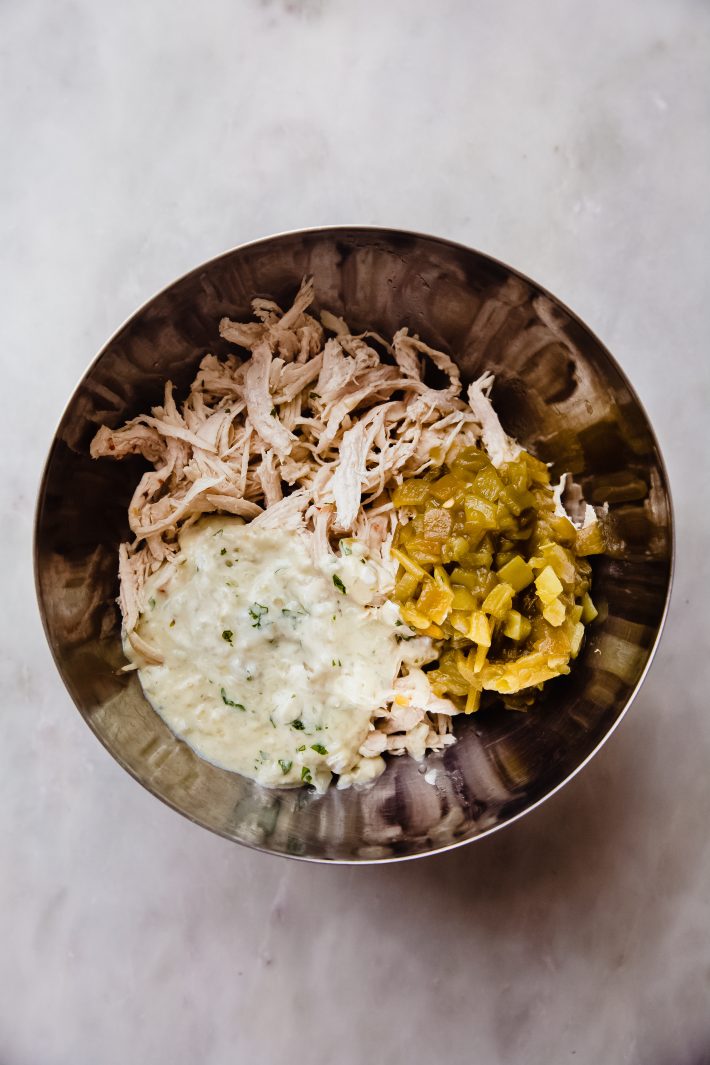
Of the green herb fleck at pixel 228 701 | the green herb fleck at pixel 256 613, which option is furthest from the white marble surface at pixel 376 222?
the green herb fleck at pixel 256 613

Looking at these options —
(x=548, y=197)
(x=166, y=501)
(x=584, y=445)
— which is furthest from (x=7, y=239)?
(x=584, y=445)

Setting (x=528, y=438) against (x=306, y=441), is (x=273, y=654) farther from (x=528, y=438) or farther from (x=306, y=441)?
(x=528, y=438)

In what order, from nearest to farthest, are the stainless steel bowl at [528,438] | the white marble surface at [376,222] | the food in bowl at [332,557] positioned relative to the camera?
the stainless steel bowl at [528,438] → the food in bowl at [332,557] → the white marble surface at [376,222]

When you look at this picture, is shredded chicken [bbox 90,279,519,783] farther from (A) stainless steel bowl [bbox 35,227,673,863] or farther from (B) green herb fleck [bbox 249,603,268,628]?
(B) green herb fleck [bbox 249,603,268,628]

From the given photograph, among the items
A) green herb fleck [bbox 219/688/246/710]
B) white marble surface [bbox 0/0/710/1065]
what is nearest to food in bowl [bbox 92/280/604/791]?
green herb fleck [bbox 219/688/246/710]

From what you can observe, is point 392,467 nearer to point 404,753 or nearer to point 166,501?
point 166,501

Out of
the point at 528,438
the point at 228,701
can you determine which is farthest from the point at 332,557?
the point at 528,438

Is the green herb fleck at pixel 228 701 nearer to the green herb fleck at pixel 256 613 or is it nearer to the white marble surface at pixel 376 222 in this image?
the green herb fleck at pixel 256 613
